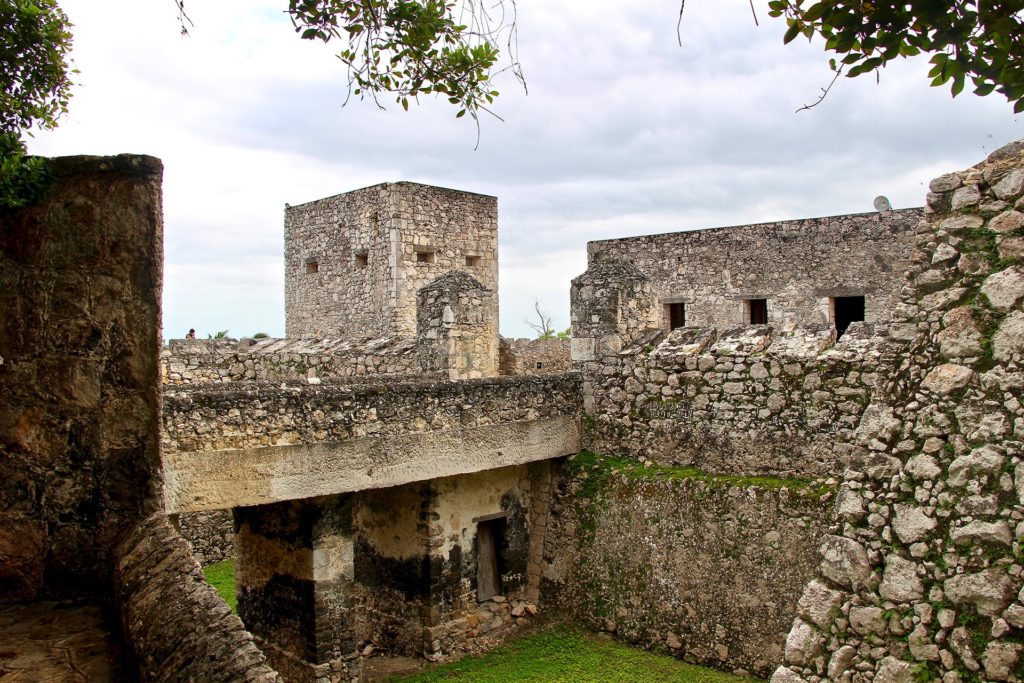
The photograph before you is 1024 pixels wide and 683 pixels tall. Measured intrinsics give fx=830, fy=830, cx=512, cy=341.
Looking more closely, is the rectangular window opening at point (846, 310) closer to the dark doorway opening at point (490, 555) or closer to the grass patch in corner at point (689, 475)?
the grass patch in corner at point (689, 475)

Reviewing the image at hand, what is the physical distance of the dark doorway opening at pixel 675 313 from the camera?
1739 cm

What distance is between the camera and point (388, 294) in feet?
58.3

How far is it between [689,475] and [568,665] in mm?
2281

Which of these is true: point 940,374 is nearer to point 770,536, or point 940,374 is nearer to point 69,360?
point 69,360

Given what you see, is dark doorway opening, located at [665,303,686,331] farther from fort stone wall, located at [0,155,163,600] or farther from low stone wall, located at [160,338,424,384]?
fort stone wall, located at [0,155,163,600]

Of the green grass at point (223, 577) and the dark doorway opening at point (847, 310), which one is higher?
the dark doorway opening at point (847, 310)

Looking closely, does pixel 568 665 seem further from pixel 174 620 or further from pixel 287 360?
pixel 287 360

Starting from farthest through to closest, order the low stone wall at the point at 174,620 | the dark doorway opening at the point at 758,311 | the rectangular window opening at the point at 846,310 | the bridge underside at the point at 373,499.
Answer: the dark doorway opening at the point at 758,311 → the rectangular window opening at the point at 846,310 → the bridge underside at the point at 373,499 → the low stone wall at the point at 174,620

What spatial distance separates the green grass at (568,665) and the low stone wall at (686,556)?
0.22 m

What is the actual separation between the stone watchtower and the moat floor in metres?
14.3

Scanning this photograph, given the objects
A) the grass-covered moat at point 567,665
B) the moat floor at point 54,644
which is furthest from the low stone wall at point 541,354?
the moat floor at point 54,644

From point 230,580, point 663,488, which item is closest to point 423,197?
point 230,580

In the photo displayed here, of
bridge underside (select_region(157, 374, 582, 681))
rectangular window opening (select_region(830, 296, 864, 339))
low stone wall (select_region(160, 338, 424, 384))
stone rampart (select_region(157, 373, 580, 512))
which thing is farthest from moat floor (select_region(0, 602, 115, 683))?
rectangular window opening (select_region(830, 296, 864, 339))

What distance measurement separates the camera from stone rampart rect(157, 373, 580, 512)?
6.41m
